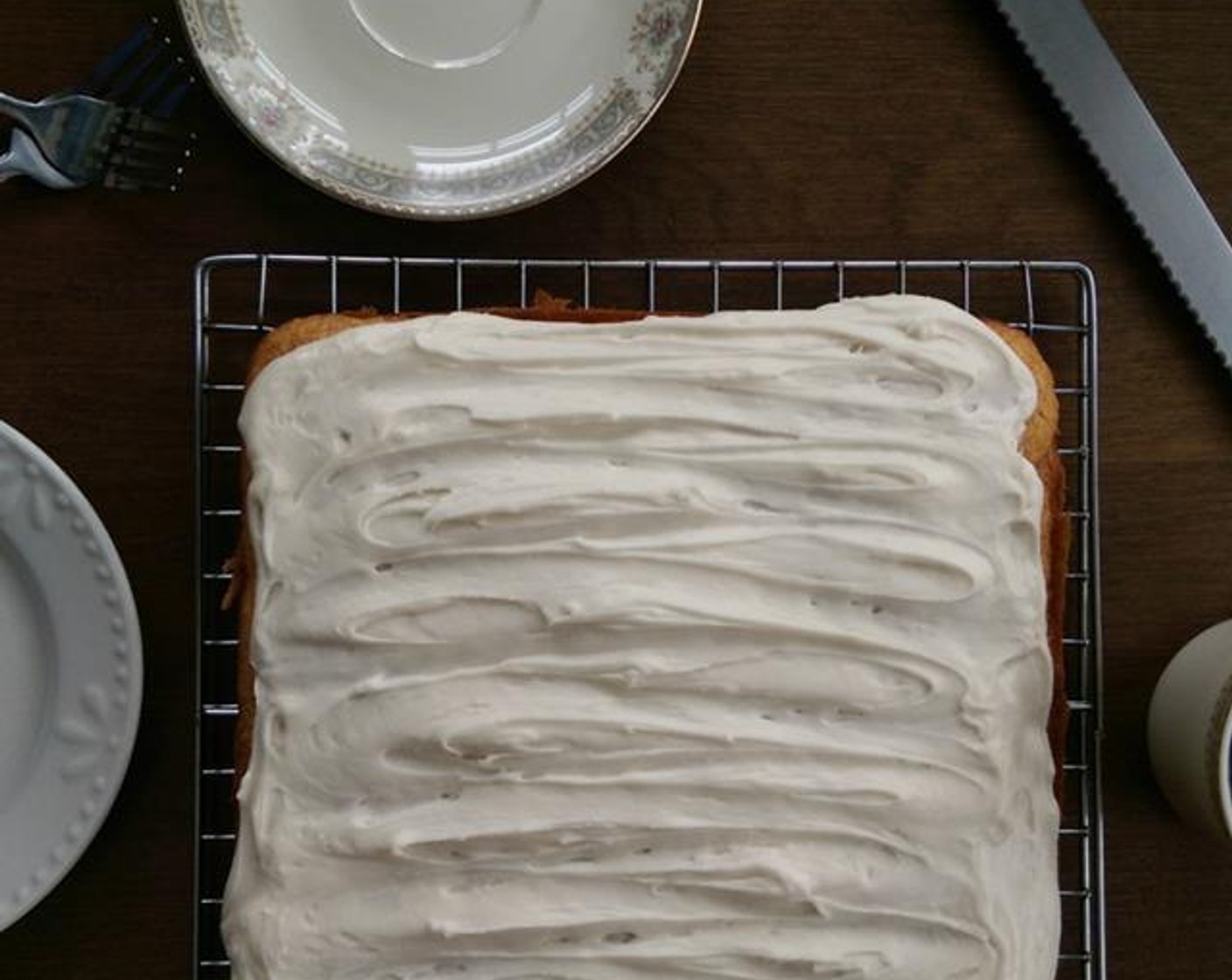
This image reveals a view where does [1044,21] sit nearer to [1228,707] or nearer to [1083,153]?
[1083,153]

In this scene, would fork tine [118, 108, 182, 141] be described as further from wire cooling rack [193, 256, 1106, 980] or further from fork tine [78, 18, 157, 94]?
wire cooling rack [193, 256, 1106, 980]

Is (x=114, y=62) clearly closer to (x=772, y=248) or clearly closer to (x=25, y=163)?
(x=25, y=163)

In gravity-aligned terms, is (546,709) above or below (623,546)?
below

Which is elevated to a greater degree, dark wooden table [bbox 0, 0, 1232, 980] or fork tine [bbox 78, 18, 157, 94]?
fork tine [bbox 78, 18, 157, 94]

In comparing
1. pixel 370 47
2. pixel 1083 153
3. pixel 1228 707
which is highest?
pixel 370 47

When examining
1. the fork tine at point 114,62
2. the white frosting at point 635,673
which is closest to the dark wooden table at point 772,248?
the fork tine at point 114,62

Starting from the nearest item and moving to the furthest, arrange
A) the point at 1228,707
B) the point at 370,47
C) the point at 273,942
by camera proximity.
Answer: the point at 273,942
the point at 1228,707
the point at 370,47

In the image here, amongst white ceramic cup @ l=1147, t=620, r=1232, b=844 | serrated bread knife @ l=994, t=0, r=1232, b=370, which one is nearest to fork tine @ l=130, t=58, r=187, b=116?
serrated bread knife @ l=994, t=0, r=1232, b=370

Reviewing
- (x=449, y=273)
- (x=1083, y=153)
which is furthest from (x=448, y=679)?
(x=1083, y=153)
